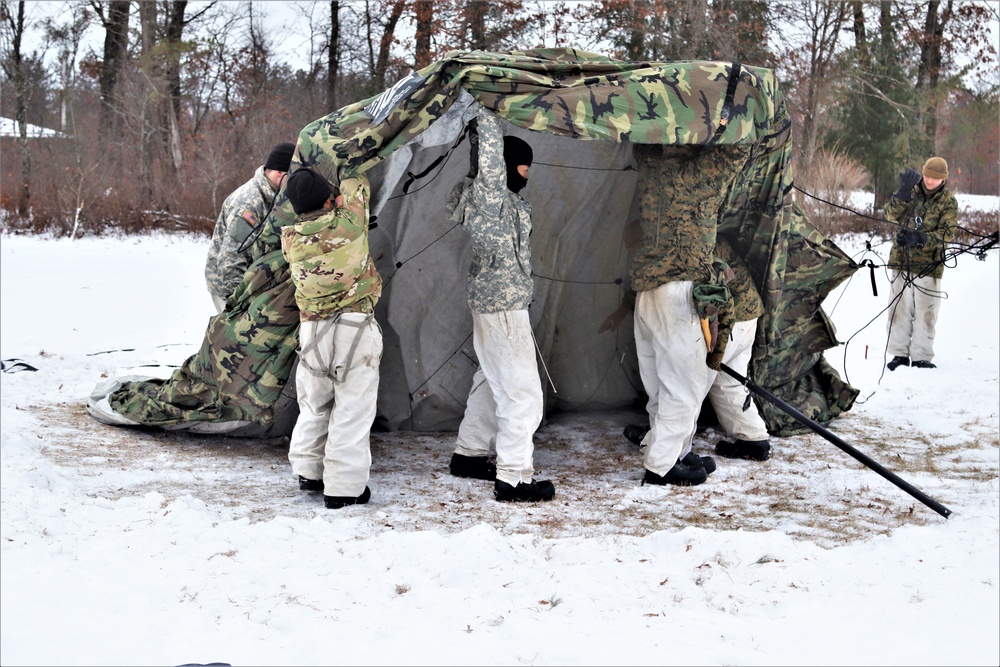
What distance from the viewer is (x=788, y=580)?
3.50m

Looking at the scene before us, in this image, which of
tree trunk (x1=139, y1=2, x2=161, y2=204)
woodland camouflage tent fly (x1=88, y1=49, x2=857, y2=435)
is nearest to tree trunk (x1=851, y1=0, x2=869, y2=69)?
woodland camouflage tent fly (x1=88, y1=49, x2=857, y2=435)

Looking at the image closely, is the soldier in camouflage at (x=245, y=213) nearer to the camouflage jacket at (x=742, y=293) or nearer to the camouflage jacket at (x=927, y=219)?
the camouflage jacket at (x=742, y=293)

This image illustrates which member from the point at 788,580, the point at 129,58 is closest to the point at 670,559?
the point at 788,580

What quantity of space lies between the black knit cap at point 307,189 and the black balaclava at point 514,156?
911 millimetres

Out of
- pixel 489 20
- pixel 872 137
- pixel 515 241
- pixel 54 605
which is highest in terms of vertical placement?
pixel 489 20

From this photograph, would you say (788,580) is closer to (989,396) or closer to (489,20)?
(989,396)

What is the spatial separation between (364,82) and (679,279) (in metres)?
17.0

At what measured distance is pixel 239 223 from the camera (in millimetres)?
5418

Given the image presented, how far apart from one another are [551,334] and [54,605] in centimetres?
343

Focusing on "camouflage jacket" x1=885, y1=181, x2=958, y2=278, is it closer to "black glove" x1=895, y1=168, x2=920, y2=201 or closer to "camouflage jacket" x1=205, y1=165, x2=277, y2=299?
"black glove" x1=895, y1=168, x2=920, y2=201

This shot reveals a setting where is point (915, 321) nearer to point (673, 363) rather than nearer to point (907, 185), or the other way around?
point (907, 185)

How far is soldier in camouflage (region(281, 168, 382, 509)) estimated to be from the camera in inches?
169

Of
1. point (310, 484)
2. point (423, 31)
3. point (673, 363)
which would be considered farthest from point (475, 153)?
point (423, 31)

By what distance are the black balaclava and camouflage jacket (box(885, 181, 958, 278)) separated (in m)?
4.41
